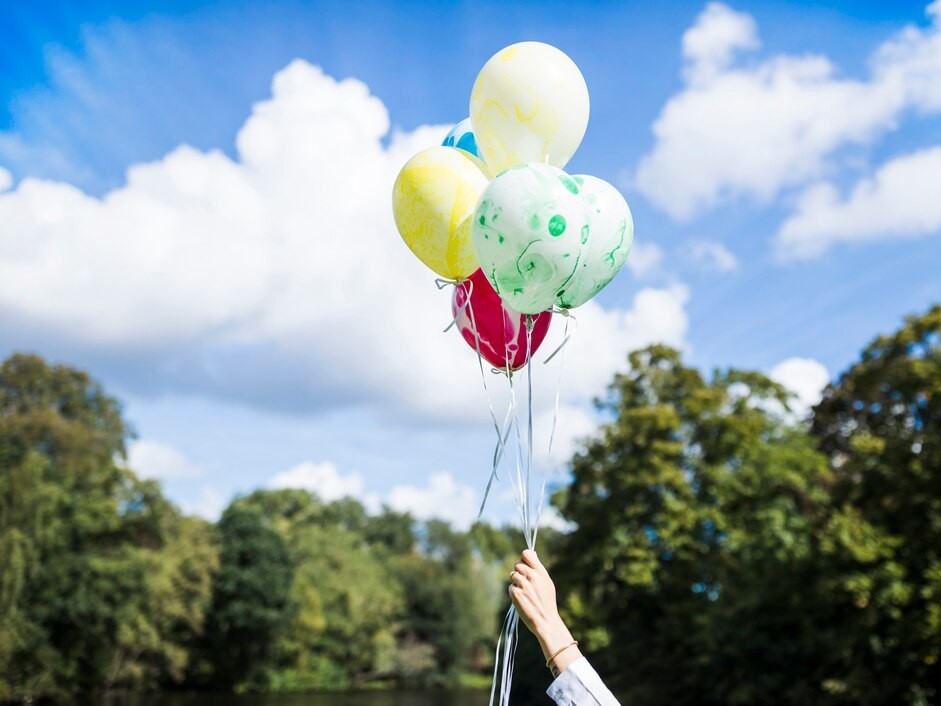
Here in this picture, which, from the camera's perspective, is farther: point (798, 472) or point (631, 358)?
point (631, 358)

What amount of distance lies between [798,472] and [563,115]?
1666 cm

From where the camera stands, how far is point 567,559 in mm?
20984

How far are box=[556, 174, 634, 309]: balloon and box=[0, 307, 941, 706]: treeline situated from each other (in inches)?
476

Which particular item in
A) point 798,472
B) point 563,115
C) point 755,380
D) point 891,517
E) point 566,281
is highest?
point 755,380

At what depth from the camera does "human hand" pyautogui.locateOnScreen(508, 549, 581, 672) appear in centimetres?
183

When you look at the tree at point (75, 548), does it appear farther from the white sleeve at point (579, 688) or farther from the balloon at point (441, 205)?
the white sleeve at point (579, 688)

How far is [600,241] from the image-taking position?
350 centimetres

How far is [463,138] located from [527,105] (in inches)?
28.7

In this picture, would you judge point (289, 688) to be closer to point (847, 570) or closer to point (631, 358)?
point (631, 358)

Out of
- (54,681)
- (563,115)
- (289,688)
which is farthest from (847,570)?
(289,688)

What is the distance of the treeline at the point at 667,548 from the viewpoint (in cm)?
1442

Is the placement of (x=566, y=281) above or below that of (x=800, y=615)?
below

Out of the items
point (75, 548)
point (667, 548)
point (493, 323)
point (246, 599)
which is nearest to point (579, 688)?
point (493, 323)

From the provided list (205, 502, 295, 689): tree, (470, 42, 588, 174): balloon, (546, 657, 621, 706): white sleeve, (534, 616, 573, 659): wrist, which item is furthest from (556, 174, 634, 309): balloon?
(205, 502, 295, 689): tree
